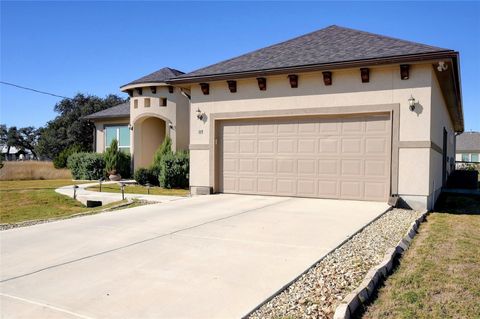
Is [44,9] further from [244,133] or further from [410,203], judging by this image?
[410,203]

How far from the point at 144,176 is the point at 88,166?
197 inches

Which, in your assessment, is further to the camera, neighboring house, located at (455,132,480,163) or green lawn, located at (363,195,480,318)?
neighboring house, located at (455,132,480,163)

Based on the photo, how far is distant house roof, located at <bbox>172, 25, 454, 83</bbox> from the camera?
1002 centimetres

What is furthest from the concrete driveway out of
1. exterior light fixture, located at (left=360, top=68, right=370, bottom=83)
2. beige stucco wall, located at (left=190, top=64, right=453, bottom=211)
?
exterior light fixture, located at (left=360, top=68, right=370, bottom=83)

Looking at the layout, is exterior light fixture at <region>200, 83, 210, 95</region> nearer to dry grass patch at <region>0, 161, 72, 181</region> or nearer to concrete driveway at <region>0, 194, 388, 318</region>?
concrete driveway at <region>0, 194, 388, 318</region>

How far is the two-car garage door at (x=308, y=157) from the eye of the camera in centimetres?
1030

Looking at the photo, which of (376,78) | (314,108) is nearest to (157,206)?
(314,108)

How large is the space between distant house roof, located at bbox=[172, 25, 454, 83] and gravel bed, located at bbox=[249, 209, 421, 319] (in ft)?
17.6

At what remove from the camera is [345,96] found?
415 inches

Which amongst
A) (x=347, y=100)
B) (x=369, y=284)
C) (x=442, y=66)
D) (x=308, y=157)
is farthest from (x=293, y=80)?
(x=369, y=284)

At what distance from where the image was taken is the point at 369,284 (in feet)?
13.1

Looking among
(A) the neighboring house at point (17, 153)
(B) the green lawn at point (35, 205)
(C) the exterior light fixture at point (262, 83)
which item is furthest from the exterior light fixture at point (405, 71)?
(A) the neighboring house at point (17, 153)

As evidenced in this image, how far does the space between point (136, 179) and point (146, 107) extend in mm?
3902

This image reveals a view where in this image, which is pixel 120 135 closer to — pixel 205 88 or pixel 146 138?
pixel 146 138
